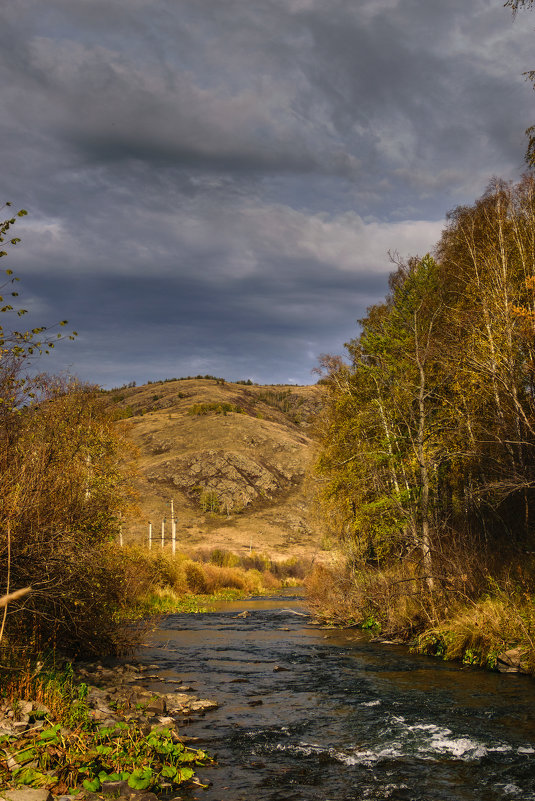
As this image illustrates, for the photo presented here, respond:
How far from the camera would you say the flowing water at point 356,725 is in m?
8.52

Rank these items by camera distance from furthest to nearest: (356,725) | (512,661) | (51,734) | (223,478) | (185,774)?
(223,478) → (512,661) → (356,725) → (185,774) → (51,734)

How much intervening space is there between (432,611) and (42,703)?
1490 cm

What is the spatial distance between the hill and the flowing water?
2149 inches

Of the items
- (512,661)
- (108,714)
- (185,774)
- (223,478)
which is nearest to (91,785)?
(185,774)

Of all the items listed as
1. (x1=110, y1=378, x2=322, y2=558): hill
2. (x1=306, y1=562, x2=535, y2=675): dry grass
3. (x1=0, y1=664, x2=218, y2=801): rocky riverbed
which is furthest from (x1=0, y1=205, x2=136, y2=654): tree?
(x1=110, y1=378, x2=322, y2=558): hill

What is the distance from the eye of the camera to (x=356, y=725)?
1175cm

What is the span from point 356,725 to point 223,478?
10432 cm

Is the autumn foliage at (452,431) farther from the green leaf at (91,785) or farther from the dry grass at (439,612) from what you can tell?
the green leaf at (91,785)

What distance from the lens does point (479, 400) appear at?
2291cm

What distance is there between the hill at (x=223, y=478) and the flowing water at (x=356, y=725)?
54576 millimetres

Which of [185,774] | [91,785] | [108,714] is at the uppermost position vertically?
[91,785]

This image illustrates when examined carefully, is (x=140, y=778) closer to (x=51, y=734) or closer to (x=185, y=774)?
(x=185, y=774)

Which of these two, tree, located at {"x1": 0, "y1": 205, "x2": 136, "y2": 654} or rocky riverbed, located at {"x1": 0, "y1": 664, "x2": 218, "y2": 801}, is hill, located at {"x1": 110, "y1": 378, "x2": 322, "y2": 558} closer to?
tree, located at {"x1": 0, "y1": 205, "x2": 136, "y2": 654}

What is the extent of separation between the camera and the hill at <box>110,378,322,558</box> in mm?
90125
